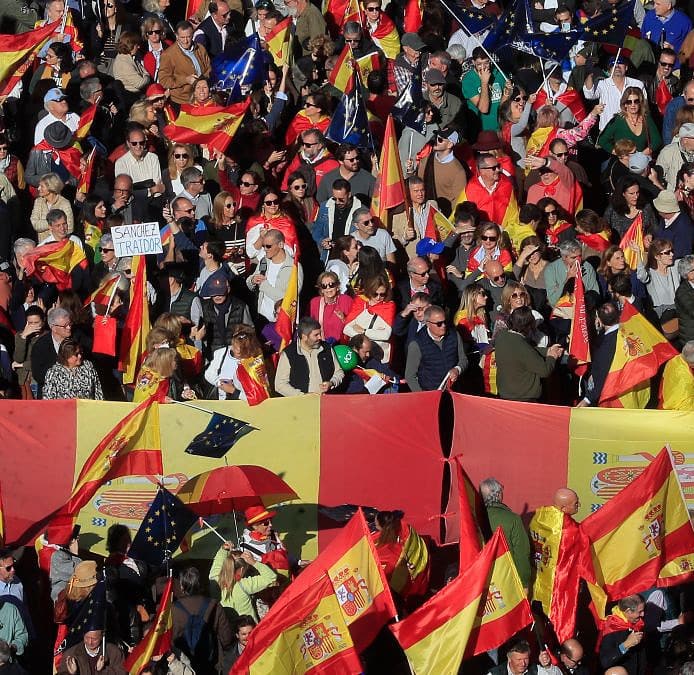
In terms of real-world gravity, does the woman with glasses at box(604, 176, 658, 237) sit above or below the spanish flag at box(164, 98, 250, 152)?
below

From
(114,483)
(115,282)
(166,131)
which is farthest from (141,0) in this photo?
(114,483)

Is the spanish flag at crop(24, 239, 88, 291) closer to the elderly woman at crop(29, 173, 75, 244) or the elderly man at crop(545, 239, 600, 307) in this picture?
the elderly woman at crop(29, 173, 75, 244)

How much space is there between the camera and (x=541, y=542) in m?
16.5

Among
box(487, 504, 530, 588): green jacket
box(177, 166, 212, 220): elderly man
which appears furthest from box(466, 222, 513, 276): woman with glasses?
box(487, 504, 530, 588): green jacket

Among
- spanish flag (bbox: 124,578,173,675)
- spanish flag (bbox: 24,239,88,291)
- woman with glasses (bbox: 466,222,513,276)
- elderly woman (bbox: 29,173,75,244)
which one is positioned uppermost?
elderly woman (bbox: 29,173,75,244)

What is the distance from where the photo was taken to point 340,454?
17859 millimetres

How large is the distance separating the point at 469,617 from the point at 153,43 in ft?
34.2

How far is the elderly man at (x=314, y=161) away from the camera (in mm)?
21375

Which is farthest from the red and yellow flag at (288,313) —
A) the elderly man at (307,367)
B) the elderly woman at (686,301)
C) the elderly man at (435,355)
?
the elderly woman at (686,301)

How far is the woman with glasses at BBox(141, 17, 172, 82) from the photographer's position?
76.9 ft

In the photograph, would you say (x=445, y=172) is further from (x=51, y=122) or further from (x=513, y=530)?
(x=513, y=530)

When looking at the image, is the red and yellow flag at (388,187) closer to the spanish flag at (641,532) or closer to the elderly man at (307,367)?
the elderly man at (307,367)

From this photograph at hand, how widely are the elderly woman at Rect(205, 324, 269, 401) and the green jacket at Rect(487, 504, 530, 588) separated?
2.79 metres

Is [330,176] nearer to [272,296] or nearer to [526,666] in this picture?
[272,296]
